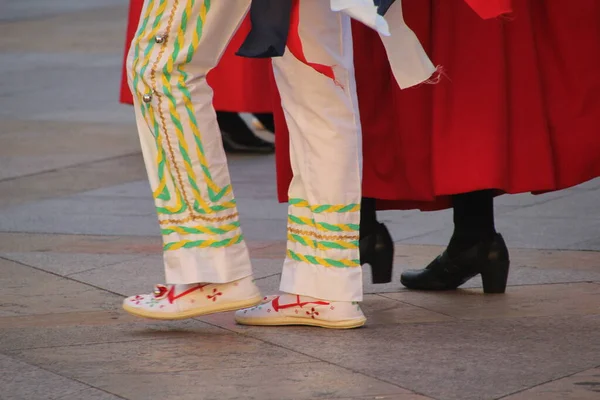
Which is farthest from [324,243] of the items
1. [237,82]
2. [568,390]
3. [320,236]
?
[237,82]

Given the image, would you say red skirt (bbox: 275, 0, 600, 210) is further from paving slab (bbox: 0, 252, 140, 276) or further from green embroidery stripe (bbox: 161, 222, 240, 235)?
paving slab (bbox: 0, 252, 140, 276)

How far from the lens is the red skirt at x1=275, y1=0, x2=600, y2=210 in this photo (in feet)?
12.4

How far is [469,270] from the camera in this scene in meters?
3.92

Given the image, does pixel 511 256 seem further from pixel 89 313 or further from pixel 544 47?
pixel 89 313

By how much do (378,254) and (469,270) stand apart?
0.27m

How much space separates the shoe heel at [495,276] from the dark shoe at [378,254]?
0.27 metres

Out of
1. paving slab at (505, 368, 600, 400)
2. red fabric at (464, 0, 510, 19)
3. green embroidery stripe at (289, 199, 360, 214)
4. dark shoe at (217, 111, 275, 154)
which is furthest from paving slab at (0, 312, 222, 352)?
dark shoe at (217, 111, 275, 154)

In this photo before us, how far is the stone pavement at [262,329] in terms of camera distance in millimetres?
3018

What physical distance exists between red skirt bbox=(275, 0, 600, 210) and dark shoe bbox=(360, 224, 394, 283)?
6.1 inches

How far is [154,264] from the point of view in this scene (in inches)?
173

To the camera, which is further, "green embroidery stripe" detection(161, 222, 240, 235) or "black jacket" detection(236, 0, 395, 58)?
"green embroidery stripe" detection(161, 222, 240, 235)

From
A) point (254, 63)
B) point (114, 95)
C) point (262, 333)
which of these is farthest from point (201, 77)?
point (114, 95)

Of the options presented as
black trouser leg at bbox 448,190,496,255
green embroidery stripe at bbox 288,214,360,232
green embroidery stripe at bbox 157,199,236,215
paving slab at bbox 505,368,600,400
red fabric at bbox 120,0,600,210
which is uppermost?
red fabric at bbox 120,0,600,210

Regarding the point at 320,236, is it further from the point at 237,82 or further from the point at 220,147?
the point at 237,82
